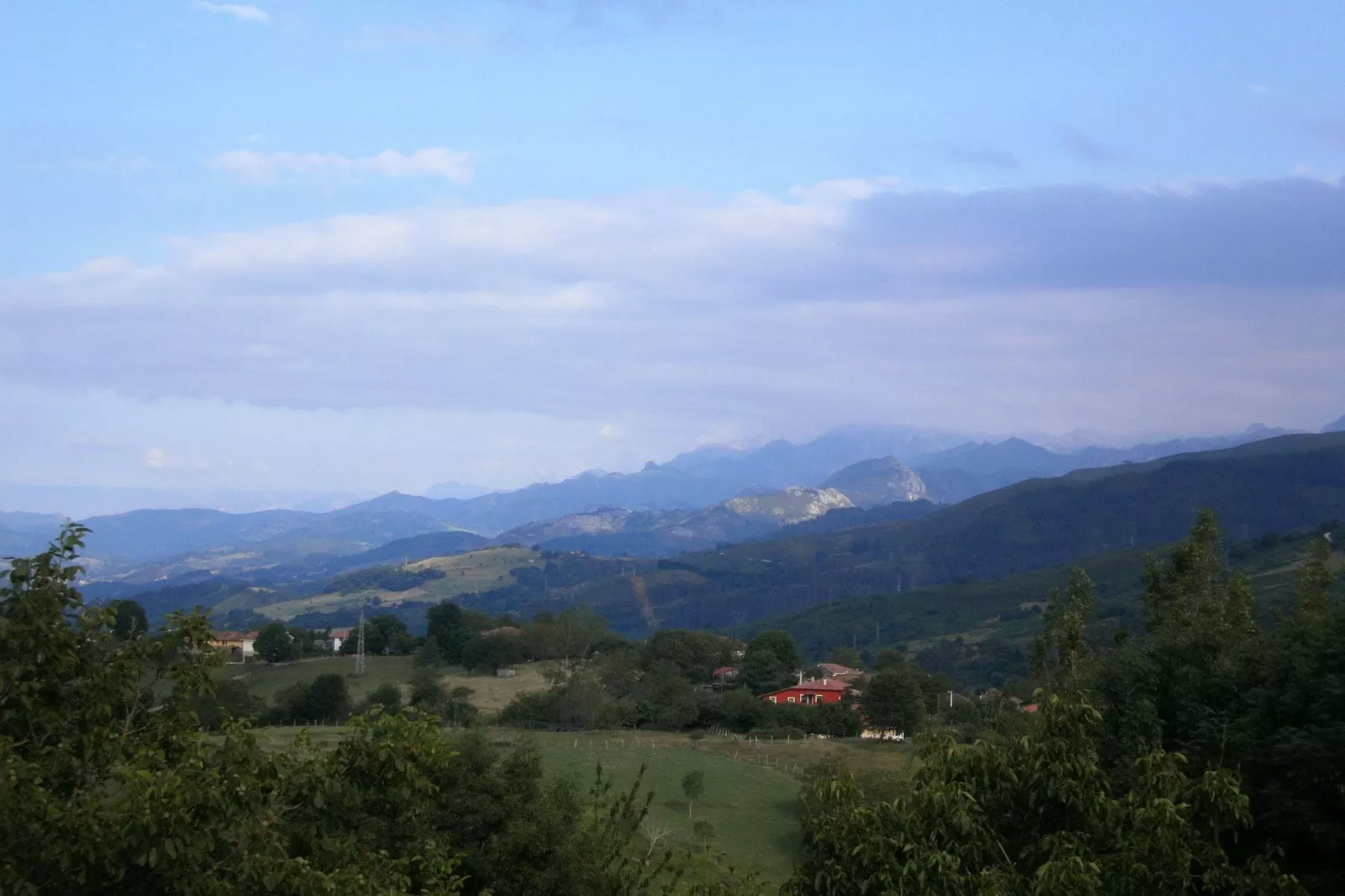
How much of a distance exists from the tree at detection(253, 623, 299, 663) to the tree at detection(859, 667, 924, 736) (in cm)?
5139

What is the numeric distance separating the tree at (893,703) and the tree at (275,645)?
2023 inches

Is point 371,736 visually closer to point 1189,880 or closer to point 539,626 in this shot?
point 1189,880

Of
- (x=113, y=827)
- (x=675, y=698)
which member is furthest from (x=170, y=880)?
(x=675, y=698)

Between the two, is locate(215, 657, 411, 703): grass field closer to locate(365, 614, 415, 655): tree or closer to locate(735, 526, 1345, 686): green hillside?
locate(365, 614, 415, 655): tree

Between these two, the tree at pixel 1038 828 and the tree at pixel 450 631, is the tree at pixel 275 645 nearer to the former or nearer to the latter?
the tree at pixel 450 631

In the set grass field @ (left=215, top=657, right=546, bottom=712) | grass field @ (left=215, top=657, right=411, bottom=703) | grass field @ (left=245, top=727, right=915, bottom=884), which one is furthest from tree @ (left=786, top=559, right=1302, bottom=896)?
grass field @ (left=215, top=657, right=411, bottom=703)

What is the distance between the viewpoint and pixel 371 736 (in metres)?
8.29

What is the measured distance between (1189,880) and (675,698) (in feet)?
195

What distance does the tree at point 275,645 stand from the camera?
89125 millimetres

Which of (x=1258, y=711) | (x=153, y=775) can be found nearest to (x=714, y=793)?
(x=1258, y=711)

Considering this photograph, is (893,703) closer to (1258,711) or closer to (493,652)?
(493,652)

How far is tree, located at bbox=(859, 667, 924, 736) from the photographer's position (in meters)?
61.5

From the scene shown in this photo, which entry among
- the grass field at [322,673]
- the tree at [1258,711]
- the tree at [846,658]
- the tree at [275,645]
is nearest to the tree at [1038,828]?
the tree at [1258,711]

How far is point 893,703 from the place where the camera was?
203 ft
